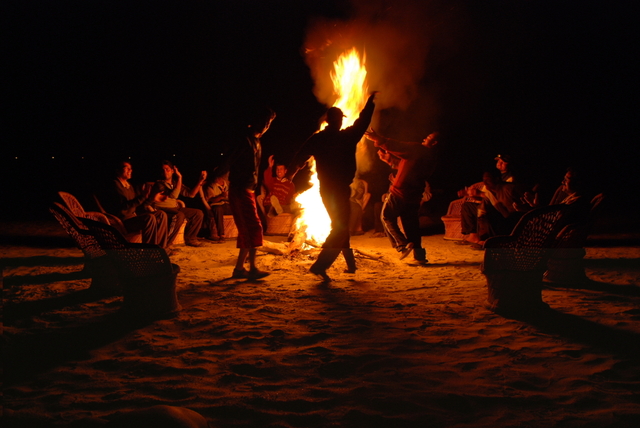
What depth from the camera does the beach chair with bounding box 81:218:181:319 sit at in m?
3.90

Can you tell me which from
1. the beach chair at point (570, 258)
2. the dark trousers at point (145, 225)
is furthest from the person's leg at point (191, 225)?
the beach chair at point (570, 258)

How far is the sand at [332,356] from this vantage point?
231 cm

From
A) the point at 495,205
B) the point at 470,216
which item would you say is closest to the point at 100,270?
the point at 495,205

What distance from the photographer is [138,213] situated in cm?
671

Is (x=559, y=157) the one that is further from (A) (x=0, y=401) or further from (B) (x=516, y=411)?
(A) (x=0, y=401)

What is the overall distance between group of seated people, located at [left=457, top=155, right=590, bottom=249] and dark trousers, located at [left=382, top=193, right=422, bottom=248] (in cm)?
183

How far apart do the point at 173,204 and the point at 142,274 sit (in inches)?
176

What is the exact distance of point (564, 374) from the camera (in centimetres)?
269

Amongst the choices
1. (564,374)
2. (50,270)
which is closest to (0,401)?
(564,374)

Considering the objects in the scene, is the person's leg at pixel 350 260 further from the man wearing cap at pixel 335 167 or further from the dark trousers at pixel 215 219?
the dark trousers at pixel 215 219

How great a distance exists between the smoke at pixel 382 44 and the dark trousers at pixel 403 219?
2.29 m

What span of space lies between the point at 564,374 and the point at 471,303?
166 cm

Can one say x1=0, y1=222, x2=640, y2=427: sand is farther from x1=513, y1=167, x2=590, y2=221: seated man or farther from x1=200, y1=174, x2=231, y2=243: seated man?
x1=200, y1=174, x2=231, y2=243: seated man

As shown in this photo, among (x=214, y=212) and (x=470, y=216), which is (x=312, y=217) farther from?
(x=470, y=216)
